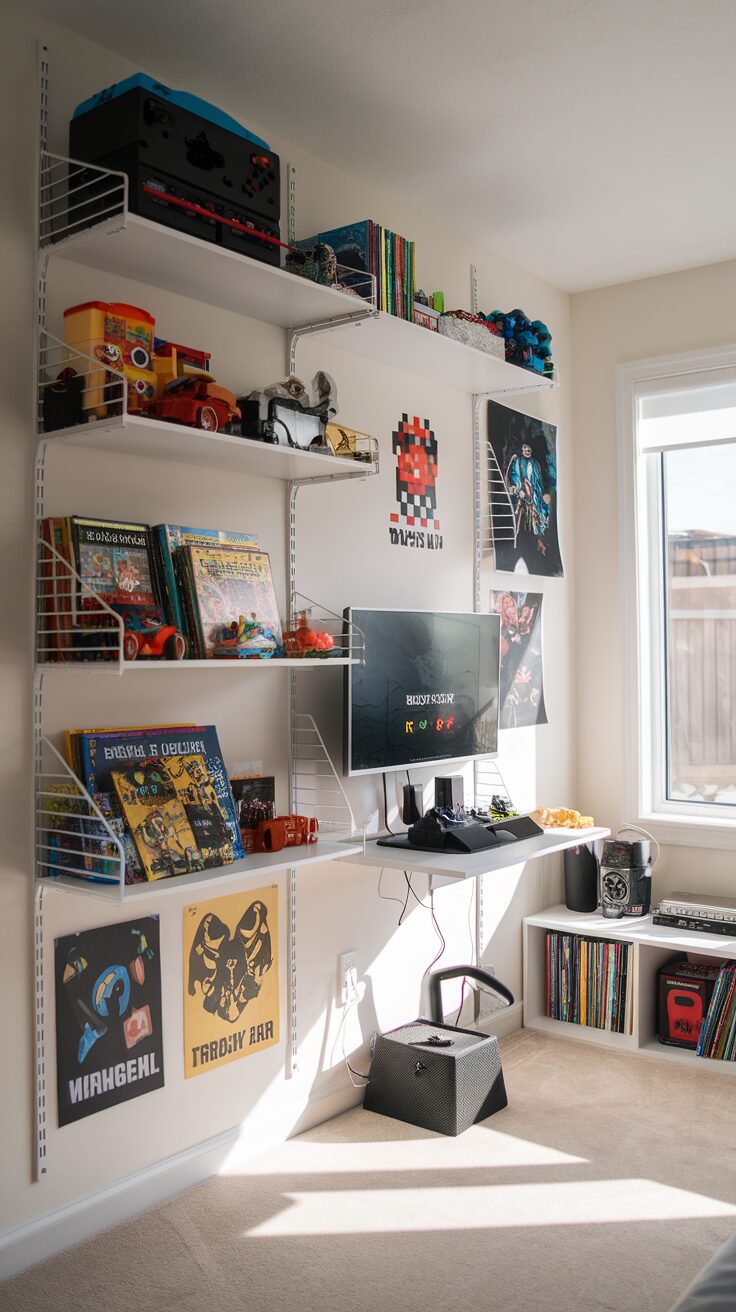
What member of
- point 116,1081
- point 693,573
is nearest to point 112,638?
point 116,1081

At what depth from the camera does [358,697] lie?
2.70 metres

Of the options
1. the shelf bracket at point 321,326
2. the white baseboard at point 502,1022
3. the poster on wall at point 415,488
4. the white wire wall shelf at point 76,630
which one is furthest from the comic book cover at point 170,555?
the white baseboard at point 502,1022

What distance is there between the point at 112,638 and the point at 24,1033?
81cm

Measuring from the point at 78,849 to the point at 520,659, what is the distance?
1.95m

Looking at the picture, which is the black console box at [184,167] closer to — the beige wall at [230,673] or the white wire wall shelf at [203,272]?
the white wire wall shelf at [203,272]

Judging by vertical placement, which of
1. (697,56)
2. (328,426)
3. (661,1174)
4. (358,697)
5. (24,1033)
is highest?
(697,56)

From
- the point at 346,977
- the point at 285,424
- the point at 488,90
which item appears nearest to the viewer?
the point at 285,424

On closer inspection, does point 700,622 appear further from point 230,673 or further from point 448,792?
point 230,673

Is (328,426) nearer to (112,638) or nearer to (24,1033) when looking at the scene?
(112,638)

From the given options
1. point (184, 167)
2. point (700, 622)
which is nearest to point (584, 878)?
point (700, 622)

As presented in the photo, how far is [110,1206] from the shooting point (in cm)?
221

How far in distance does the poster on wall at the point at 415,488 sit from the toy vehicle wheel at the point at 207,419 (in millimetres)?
1007

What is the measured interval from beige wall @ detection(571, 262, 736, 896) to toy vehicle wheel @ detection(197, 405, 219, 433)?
2.16 meters

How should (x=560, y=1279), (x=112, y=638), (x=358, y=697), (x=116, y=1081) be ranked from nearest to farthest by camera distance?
(x=112, y=638) < (x=560, y=1279) < (x=116, y=1081) < (x=358, y=697)
